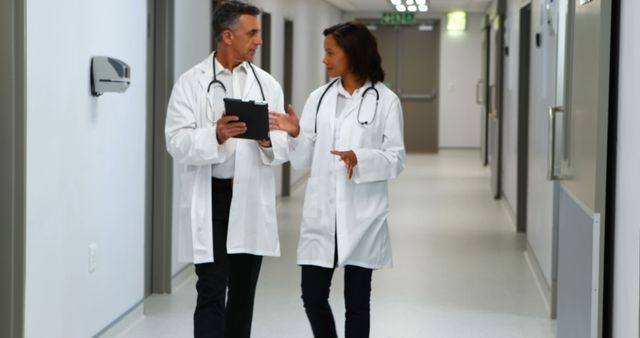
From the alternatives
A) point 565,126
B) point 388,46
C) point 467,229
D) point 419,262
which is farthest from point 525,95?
point 388,46

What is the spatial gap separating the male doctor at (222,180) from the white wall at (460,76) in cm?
1688

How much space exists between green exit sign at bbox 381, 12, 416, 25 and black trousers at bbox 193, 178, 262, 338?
53.3 feet

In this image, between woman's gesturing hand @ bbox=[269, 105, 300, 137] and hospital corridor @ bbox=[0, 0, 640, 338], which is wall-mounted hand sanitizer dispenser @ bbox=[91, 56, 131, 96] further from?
woman's gesturing hand @ bbox=[269, 105, 300, 137]

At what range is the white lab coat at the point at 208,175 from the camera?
3883 mm

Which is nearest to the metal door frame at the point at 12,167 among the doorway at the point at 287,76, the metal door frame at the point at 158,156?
the metal door frame at the point at 158,156

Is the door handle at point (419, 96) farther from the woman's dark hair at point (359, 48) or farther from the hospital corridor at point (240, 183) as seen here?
the woman's dark hair at point (359, 48)

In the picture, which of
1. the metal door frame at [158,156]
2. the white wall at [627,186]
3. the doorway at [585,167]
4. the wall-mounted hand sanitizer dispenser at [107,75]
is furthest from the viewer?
the metal door frame at [158,156]

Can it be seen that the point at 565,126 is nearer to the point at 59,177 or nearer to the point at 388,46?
the point at 59,177

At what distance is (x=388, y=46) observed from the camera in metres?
20.7

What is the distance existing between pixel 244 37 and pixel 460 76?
57.0 ft

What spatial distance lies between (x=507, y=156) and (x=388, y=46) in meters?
9.61

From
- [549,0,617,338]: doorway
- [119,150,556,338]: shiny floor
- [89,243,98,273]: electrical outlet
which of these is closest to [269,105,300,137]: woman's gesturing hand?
[549,0,617,338]: doorway

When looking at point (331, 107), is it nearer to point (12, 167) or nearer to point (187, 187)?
point (187, 187)

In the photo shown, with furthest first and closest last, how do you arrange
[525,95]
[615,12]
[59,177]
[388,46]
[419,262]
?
[388,46] → [525,95] → [419,262] → [59,177] → [615,12]
